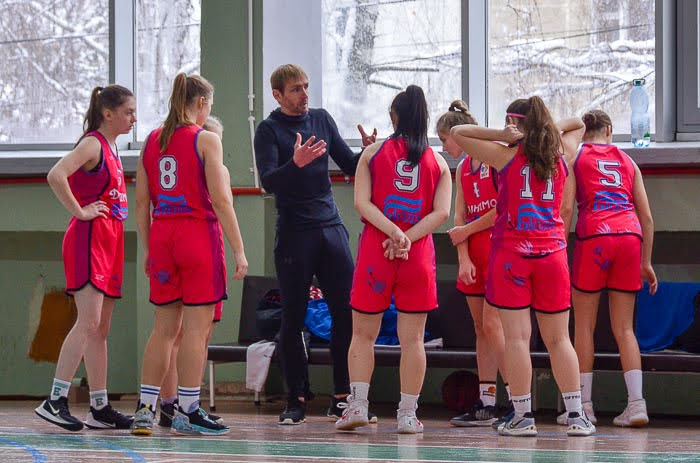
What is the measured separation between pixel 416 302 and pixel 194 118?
50.1 inches

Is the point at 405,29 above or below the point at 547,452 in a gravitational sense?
above

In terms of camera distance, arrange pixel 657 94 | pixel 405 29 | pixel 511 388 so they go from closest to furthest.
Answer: pixel 511 388 < pixel 657 94 < pixel 405 29

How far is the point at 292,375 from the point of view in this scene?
5.33 metres

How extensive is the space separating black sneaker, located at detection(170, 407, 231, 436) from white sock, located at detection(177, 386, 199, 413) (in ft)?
0.07

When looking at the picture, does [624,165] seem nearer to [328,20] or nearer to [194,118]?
[194,118]

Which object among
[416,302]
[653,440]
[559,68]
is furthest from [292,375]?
[559,68]

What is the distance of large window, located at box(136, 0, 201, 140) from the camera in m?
7.86

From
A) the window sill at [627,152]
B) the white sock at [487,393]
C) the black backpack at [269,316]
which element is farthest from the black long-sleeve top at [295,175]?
the window sill at [627,152]

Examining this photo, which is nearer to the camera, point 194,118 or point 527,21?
point 194,118

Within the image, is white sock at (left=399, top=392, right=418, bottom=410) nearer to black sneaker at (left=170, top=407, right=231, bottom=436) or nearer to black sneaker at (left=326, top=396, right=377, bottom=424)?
black sneaker at (left=326, top=396, right=377, bottom=424)

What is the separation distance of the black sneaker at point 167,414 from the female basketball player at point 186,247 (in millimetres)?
333

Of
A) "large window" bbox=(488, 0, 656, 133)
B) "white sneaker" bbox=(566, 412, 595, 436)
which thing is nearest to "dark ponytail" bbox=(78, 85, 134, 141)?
"white sneaker" bbox=(566, 412, 595, 436)

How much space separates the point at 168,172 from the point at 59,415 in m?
1.21

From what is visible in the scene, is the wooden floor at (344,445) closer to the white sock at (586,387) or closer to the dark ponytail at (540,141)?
the white sock at (586,387)
